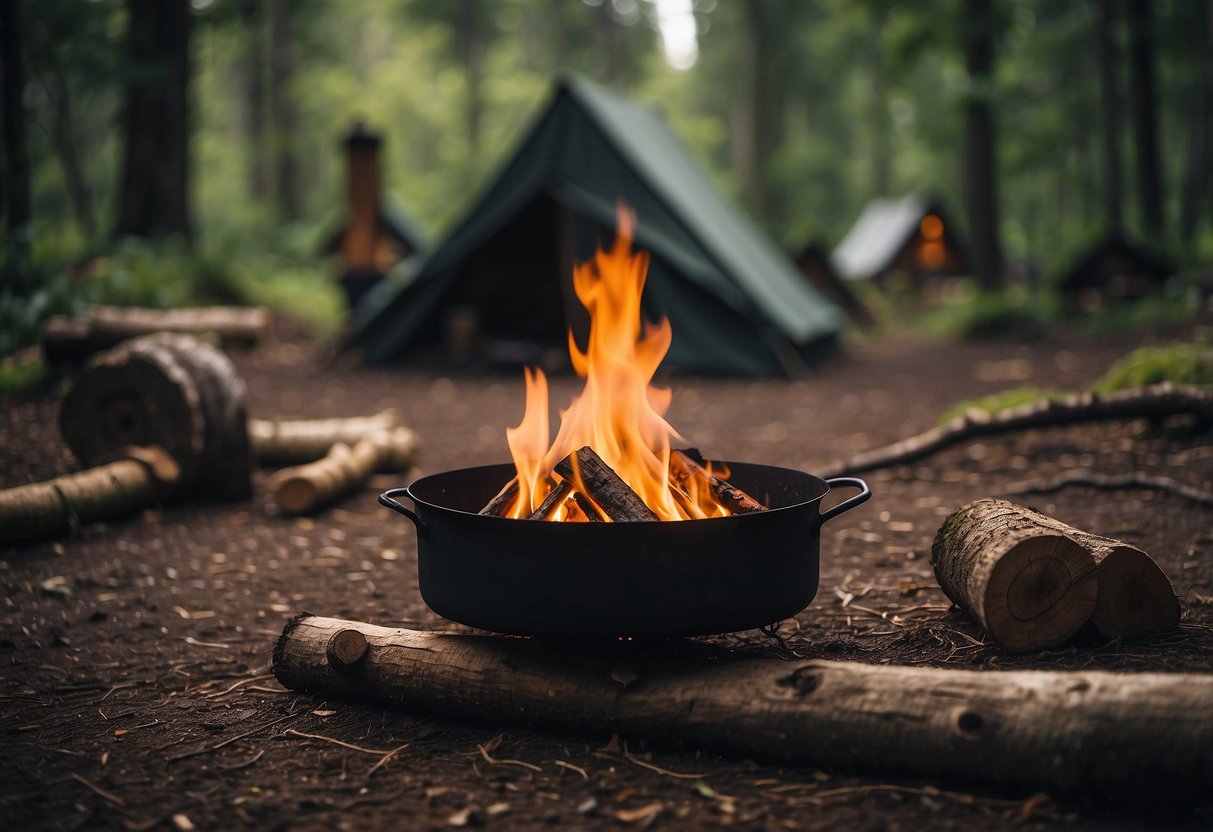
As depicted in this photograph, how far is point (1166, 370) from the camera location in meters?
6.91

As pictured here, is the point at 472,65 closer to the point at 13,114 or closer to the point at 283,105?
the point at 283,105

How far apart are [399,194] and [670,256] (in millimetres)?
22912

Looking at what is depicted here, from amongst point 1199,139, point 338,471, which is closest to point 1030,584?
point 338,471

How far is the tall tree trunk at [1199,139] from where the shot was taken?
17.4m

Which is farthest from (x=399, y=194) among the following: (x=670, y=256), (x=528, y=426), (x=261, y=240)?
(x=528, y=426)

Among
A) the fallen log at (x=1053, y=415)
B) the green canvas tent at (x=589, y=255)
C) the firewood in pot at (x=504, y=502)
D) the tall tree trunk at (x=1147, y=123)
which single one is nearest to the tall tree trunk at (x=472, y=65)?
the green canvas tent at (x=589, y=255)

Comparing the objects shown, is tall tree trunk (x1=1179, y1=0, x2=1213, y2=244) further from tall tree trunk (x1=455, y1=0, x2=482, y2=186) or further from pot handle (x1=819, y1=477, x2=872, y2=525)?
tall tree trunk (x1=455, y1=0, x2=482, y2=186)

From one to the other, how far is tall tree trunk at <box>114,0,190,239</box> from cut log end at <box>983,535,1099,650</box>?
41.7ft

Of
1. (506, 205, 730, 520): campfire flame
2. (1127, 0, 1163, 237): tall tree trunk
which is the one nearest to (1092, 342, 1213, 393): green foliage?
(506, 205, 730, 520): campfire flame

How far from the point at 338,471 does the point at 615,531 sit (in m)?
3.66

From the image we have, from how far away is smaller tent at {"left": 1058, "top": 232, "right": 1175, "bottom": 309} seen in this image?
15.7 metres

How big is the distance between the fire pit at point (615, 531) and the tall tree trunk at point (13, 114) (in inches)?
357

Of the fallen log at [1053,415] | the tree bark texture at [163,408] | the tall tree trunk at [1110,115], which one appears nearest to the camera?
the tree bark texture at [163,408]

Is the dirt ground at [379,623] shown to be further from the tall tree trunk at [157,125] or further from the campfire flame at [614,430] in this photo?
the tall tree trunk at [157,125]
